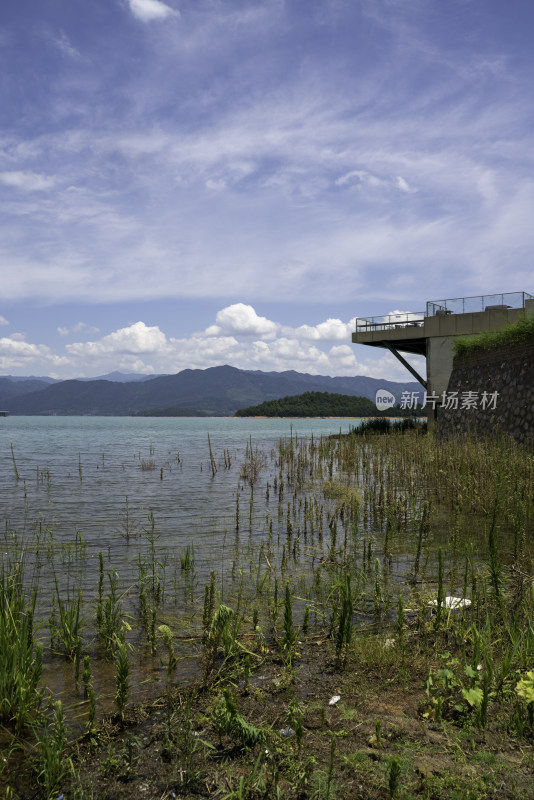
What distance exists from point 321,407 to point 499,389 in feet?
259

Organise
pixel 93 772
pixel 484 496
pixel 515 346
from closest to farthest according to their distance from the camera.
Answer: pixel 93 772 → pixel 484 496 → pixel 515 346

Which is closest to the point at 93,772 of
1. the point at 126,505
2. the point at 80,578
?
the point at 80,578

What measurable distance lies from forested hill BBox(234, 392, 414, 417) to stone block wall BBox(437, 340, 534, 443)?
218ft

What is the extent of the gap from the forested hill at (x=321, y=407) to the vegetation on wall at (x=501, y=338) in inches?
2590

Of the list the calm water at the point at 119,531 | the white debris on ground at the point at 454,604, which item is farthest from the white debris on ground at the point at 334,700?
the white debris on ground at the point at 454,604

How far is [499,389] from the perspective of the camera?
60.0 ft

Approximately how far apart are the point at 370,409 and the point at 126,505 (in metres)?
83.4

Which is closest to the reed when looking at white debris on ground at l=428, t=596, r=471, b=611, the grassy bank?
the grassy bank

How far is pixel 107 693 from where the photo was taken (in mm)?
3816

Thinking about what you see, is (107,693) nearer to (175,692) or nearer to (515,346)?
(175,692)

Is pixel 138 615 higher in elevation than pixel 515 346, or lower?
lower

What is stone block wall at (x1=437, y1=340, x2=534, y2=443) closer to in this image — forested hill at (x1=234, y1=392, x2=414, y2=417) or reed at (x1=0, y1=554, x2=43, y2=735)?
reed at (x1=0, y1=554, x2=43, y2=735)

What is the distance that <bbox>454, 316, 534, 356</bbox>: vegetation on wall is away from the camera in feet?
53.5

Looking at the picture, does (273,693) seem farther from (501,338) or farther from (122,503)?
(501,338)
